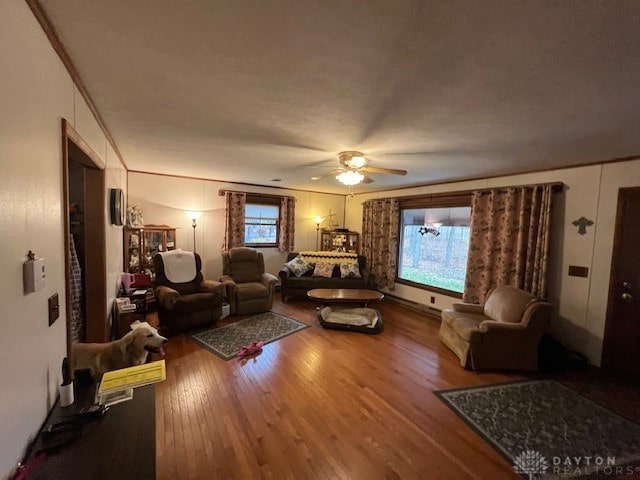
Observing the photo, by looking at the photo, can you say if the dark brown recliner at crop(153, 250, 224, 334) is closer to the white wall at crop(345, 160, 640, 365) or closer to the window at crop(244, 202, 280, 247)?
the window at crop(244, 202, 280, 247)

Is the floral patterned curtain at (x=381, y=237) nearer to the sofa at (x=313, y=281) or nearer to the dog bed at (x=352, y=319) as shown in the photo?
the sofa at (x=313, y=281)

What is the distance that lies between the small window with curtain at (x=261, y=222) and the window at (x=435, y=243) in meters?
2.65

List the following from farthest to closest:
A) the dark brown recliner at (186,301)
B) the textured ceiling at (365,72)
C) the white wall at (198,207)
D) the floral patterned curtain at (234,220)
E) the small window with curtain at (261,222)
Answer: the small window with curtain at (261,222) < the floral patterned curtain at (234,220) < the white wall at (198,207) < the dark brown recliner at (186,301) < the textured ceiling at (365,72)

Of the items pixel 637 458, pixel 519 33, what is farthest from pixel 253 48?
pixel 637 458

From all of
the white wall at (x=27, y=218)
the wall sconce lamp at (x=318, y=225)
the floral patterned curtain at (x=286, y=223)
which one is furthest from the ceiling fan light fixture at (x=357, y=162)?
the wall sconce lamp at (x=318, y=225)

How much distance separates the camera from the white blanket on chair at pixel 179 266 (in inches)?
154

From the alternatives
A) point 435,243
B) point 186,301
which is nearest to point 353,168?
point 186,301

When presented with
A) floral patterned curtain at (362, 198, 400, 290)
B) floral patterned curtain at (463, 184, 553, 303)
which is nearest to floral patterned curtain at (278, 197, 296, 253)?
floral patterned curtain at (362, 198, 400, 290)

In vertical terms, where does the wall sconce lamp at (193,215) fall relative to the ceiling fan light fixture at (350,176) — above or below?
below

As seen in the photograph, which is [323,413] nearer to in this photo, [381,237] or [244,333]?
[244,333]

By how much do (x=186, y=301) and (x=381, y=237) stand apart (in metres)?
3.76

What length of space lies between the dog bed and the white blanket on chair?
2.05 meters

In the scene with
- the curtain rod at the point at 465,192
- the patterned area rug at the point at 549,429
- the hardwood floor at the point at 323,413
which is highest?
→ the curtain rod at the point at 465,192

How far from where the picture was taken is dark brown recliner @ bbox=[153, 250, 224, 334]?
11.4 ft
